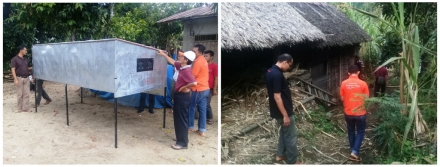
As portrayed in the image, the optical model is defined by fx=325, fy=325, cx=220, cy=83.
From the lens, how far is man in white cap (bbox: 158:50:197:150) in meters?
3.71

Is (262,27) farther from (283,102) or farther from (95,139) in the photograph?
(95,139)

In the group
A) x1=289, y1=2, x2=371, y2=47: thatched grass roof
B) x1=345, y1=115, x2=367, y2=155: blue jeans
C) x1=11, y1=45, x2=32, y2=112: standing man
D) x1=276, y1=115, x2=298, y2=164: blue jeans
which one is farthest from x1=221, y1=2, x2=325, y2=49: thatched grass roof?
x1=11, y1=45, x2=32, y2=112: standing man

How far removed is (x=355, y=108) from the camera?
12.7ft

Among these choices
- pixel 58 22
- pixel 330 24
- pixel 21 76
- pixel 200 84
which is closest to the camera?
pixel 200 84

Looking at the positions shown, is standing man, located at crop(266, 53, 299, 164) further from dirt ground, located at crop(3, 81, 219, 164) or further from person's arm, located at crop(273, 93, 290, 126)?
dirt ground, located at crop(3, 81, 219, 164)

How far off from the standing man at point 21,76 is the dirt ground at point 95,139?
23 centimetres

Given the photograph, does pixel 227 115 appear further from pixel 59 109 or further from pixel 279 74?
pixel 59 109

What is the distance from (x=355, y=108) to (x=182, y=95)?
205cm

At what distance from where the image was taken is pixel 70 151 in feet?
12.3

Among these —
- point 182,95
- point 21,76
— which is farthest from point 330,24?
point 21,76

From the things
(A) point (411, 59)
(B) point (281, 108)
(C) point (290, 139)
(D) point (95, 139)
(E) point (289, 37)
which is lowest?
(D) point (95, 139)

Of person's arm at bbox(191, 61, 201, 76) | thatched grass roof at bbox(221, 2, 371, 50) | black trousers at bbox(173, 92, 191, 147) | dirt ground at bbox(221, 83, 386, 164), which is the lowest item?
dirt ground at bbox(221, 83, 386, 164)

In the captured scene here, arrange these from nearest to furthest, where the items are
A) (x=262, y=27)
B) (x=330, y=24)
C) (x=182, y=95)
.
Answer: (x=182, y=95) < (x=262, y=27) < (x=330, y=24)

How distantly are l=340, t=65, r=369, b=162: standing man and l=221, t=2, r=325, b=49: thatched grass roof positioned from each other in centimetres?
95
